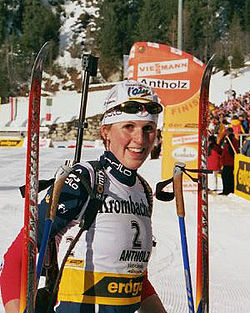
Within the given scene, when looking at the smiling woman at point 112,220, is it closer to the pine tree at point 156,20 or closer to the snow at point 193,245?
the snow at point 193,245

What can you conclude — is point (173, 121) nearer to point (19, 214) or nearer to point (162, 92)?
point (162, 92)

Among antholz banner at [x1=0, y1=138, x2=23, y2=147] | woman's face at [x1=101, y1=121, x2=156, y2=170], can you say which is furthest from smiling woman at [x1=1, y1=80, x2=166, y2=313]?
antholz banner at [x1=0, y1=138, x2=23, y2=147]

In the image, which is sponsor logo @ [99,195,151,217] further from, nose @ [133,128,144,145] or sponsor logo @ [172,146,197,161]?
sponsor logo @ [172,146,197,161]

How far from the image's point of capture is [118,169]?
7.13 feet

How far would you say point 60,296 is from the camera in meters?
2.08

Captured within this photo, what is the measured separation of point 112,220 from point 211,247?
5618 mm

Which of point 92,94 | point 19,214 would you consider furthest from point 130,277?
point 92,94

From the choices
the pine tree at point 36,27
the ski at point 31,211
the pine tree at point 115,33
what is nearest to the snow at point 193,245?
the ski at point 31,211

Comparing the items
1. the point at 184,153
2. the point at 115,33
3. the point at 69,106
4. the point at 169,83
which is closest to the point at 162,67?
the point at 169,83

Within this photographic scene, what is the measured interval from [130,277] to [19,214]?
7.37m

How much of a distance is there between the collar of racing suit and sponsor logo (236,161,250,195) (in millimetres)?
9674

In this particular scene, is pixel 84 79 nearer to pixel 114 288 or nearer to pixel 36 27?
pixel 114 288

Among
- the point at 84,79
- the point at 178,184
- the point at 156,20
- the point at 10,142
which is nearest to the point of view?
the point at 178,184

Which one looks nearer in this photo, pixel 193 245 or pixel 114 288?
pixel 114 288
